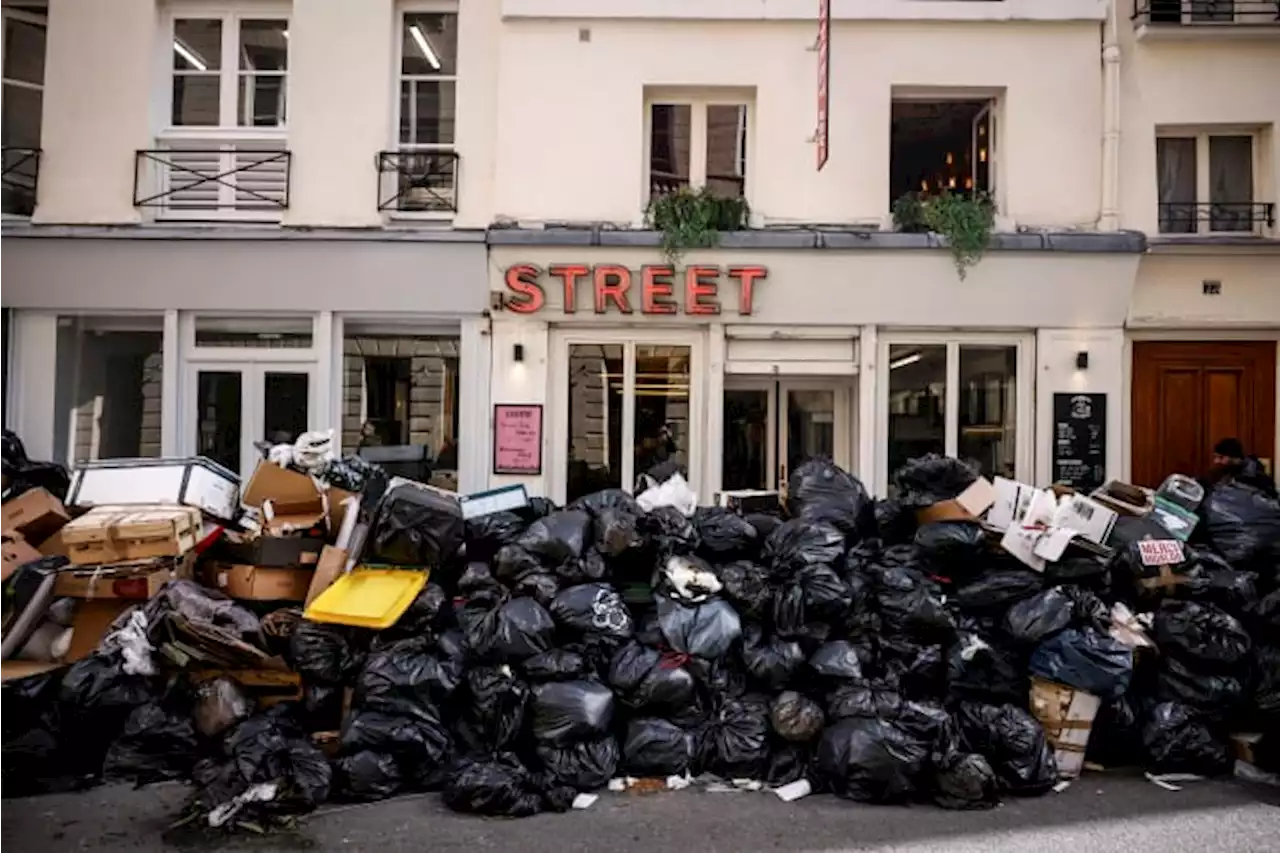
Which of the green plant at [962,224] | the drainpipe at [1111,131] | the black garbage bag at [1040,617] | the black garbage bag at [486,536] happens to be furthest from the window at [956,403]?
the black garbage bag at [486,536]

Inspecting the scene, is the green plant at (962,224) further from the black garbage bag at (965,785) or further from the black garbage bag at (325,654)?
the black garbage bag at (325,654)

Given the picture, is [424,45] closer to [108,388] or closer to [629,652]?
[108,388]

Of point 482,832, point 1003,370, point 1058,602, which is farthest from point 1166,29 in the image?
point 482,832

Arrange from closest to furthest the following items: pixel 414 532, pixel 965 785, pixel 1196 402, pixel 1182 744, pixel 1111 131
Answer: pixel 965 785
pixel 1182 744
pixel 414 532
pixel 1111 131
pixel 1196 402

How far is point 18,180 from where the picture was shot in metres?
9.75

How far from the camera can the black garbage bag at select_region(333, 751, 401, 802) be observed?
4828 mm

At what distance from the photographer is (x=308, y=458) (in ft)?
21.2

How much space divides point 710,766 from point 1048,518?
2462 millimetres

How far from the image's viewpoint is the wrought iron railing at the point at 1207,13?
9.29 metres

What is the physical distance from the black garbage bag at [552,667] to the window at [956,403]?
5.22 metres

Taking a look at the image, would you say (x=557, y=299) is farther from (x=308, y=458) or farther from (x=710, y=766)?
(x=710, y=766)

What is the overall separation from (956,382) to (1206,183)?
9.98 ft

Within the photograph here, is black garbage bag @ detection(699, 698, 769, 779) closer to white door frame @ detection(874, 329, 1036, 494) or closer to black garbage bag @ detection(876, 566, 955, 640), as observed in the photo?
black garbage bag @ detection(876, 566, 955, 640)

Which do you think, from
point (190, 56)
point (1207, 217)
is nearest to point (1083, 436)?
point (1207, 217)
